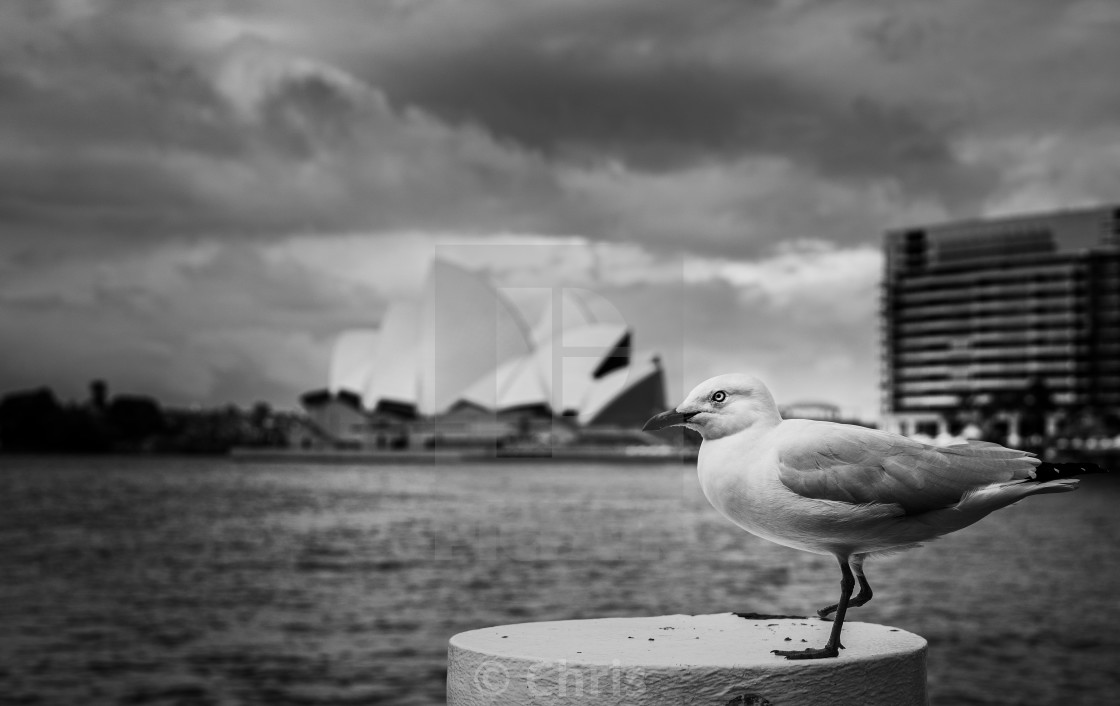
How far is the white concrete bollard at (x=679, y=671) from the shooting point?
2396 millimetres

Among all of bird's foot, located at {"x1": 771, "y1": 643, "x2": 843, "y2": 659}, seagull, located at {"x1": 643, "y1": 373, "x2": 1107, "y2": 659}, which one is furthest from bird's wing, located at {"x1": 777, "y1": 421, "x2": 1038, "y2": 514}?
bird's foot, located at {"x1": 771, "y1": 643, "x2": 843, "y2": 659}

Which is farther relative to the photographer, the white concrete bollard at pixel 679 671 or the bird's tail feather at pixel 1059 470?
the white concrete bollard at pixel 679 671

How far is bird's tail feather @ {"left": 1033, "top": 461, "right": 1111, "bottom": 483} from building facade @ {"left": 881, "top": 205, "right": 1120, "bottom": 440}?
79888 millimetres

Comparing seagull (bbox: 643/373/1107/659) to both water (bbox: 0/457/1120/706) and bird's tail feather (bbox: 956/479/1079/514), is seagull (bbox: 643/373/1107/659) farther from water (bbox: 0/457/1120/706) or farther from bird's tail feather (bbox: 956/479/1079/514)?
water (bbox: 0/457/1120/706)

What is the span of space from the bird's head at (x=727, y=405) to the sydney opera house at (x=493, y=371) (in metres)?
60.4

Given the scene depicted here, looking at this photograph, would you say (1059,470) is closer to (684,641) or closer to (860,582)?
(860,582)

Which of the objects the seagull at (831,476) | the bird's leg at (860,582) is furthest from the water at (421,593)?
the seagull at (831,476)

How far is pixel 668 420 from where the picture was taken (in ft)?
7.63

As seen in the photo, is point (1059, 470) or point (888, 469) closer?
point (1059, 470)

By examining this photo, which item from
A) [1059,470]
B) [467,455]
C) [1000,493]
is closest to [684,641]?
[1000,493]

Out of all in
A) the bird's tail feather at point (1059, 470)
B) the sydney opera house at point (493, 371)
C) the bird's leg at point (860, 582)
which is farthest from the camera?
the sydney opera house at point (493, 371)

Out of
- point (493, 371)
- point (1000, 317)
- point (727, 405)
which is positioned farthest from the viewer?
point (1000, 317)

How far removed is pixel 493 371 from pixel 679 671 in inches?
2832

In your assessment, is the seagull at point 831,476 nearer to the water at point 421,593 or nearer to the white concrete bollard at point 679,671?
the white concrete bollard at point 679,671
